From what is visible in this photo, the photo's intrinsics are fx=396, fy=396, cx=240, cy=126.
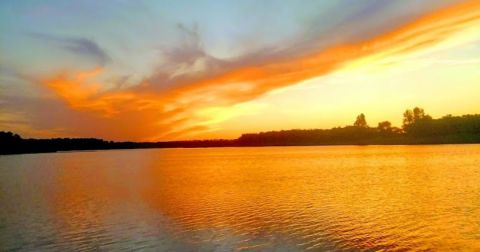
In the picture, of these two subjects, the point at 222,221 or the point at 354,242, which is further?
the point at 222,221

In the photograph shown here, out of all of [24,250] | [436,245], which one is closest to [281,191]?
[436,245]

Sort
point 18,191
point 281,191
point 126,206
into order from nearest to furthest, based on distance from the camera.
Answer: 1. point 126,206
2. point 281,191
3. point 18,191

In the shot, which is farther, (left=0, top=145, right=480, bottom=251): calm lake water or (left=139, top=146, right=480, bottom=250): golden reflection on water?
(left=139, top=146, right=480, bottom=250): golden reflection on water

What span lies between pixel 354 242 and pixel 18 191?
4326cm

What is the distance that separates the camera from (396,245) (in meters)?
20.4

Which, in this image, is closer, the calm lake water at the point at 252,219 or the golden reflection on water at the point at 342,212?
the calm lake water at the point at 252,219

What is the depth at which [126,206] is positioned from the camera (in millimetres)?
35250

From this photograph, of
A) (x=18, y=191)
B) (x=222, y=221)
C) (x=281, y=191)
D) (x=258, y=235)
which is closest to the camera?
(x=258, y=235)

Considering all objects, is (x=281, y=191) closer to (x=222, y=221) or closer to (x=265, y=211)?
(x=265, y=211)

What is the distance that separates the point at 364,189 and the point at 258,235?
24.6 meters

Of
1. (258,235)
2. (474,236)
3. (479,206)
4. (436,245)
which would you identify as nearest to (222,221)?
(258,235)

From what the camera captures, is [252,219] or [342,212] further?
[342,212]

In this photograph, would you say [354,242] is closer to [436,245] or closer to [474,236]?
[436,245]

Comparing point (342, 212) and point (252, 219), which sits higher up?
point (252, 219)
